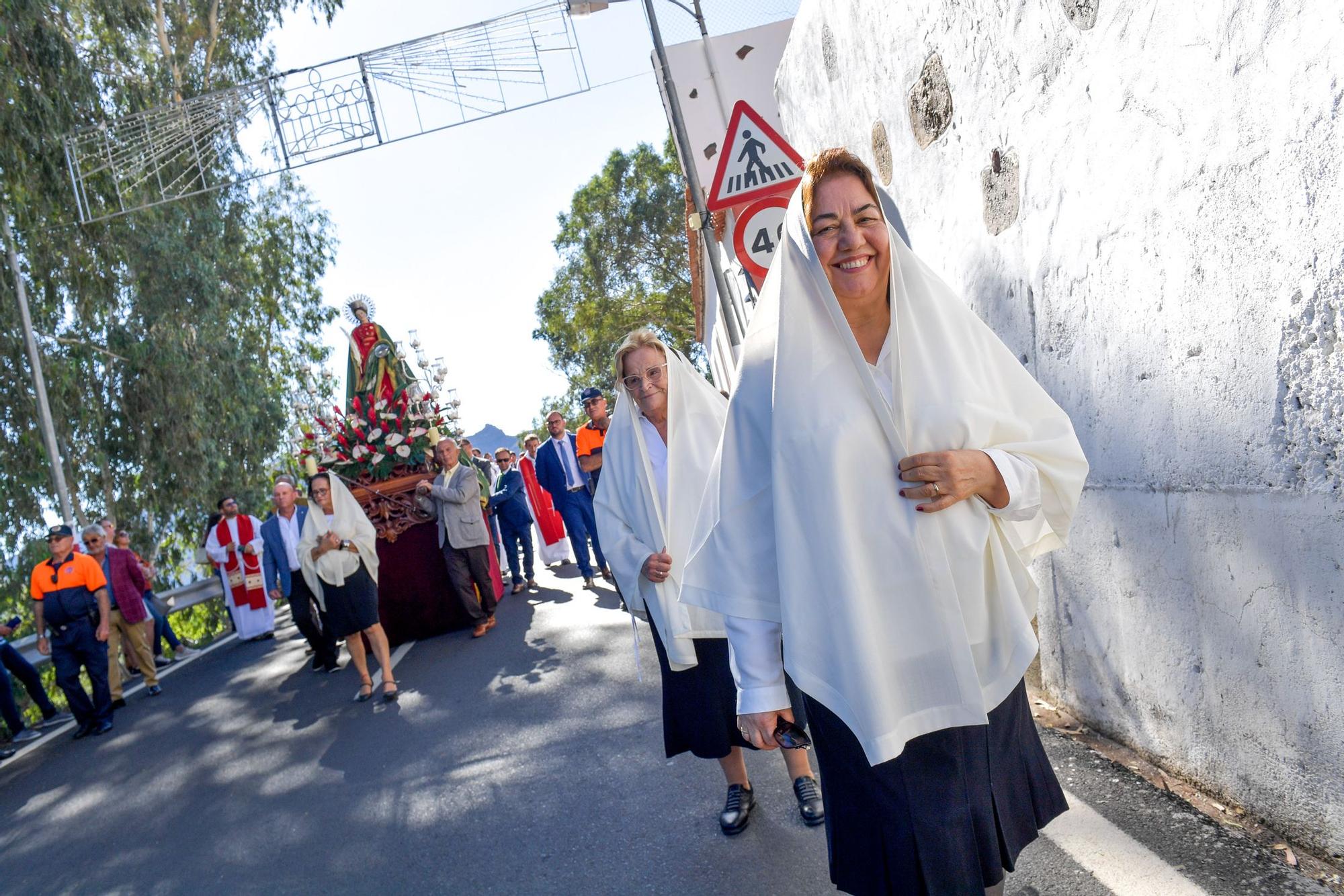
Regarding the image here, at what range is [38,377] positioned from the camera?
619 inches

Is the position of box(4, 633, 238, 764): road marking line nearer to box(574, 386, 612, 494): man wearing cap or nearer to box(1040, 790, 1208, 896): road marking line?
box(574, 386, 612, 494): man wearing cap

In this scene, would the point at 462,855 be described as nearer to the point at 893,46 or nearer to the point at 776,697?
the point at 776,697

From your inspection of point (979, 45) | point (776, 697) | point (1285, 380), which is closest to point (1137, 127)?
point (1285, 380)

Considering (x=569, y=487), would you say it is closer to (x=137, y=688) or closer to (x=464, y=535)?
(x=464, y=535)

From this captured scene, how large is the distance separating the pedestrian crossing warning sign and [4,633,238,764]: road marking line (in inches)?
312

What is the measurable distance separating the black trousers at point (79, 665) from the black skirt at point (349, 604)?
123 inches

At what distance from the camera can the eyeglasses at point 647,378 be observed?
4180mm

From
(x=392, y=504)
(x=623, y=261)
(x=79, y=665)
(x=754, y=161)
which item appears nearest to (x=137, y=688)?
(x=79, y=665)

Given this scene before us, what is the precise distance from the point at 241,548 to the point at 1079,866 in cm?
1293

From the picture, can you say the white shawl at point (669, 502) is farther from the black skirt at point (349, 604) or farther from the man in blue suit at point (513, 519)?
the man in blue suit at point (513, 519)

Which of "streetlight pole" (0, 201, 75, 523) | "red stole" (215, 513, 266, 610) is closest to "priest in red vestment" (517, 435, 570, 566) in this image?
"red stole" (215, 513, 266, 610)

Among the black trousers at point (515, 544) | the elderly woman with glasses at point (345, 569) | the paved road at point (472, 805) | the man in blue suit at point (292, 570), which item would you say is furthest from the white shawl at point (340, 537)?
the black trousers at point (515, 544)

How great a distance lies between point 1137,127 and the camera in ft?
11.4

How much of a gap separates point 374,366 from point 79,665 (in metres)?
4.24
